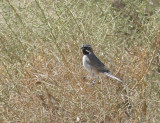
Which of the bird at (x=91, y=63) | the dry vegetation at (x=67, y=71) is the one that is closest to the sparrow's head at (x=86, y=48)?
the bird at (x=91, y=63)

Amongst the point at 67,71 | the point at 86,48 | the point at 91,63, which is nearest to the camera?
the point at 67,71

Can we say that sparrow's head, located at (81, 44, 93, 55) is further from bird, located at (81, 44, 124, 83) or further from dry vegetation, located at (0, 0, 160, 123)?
dry vegetation, located at (0, 0, 160, 123)

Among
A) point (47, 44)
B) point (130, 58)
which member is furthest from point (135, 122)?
point (47, 44)

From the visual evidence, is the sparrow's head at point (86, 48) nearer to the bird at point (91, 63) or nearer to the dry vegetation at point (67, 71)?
the bird at point (91, 63)

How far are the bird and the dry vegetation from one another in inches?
3.5

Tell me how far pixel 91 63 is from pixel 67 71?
122cm

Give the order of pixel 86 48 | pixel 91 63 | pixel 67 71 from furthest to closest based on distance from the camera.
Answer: pixel 91 63
pixel 86 48
pixel 67 71

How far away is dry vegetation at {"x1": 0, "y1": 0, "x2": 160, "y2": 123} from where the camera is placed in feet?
12.6

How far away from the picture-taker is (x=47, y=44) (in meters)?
5.47

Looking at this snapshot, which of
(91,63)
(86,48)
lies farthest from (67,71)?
(91,63)

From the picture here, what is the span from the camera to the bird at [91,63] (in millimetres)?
5203

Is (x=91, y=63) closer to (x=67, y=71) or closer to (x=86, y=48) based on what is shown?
(x=86, y=48)

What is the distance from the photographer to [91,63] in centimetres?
562

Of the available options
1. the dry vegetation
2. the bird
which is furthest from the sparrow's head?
the dry vegetation
